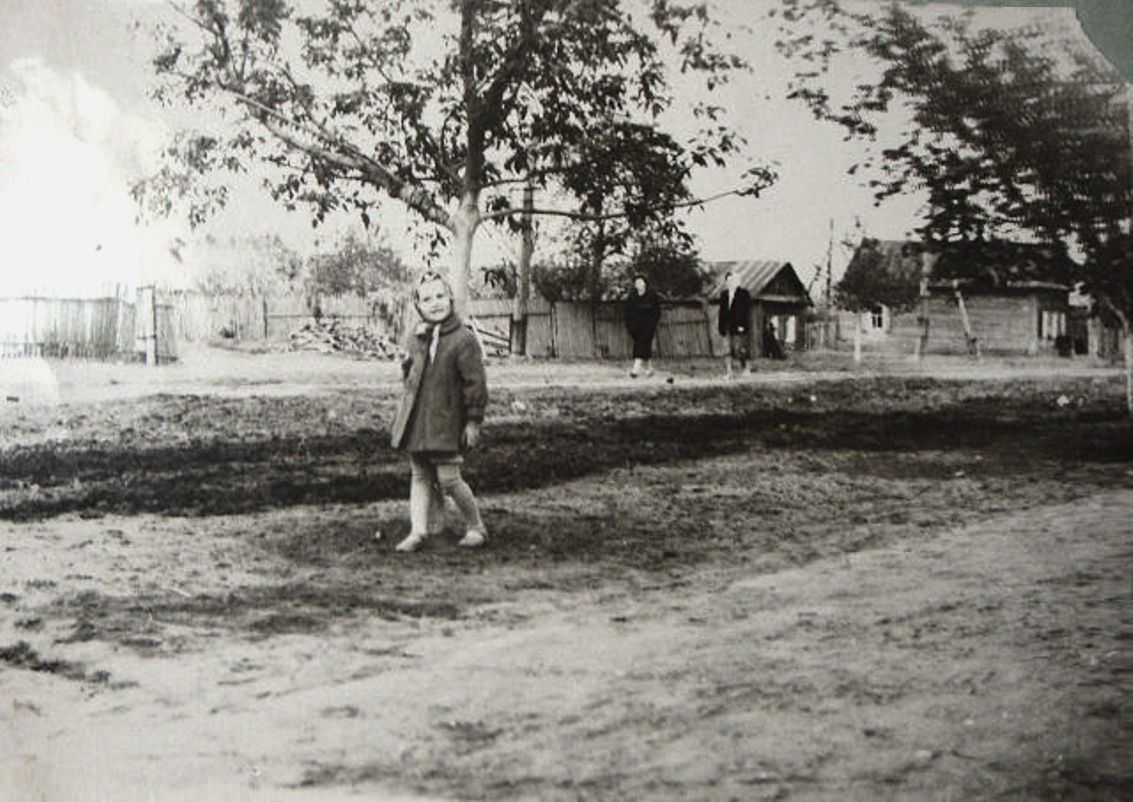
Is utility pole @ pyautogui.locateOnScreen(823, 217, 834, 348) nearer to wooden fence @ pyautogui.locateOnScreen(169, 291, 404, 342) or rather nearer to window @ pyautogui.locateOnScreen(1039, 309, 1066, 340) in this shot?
window @ pyautogui.locateOnScreen(1039, 309, 1066, 340)

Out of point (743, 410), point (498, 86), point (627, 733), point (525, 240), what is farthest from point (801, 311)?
point (627, 733)

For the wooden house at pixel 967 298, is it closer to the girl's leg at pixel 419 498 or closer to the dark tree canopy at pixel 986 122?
the dark tree canopy at pixel 986 122

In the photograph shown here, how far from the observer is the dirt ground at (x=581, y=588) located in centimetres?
177

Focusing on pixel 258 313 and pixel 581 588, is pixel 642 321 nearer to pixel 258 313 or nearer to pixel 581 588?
pixel 581 588

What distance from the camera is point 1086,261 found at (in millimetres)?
2295

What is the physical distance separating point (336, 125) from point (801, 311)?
3.17 feet

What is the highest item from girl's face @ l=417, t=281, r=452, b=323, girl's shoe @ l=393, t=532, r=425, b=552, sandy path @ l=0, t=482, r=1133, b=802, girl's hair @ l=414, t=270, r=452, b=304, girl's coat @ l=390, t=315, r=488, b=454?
girl's hair @ l=414, t=270, r=452, b=304

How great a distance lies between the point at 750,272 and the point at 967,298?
49 centimetres

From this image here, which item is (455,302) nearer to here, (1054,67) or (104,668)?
(104,668)

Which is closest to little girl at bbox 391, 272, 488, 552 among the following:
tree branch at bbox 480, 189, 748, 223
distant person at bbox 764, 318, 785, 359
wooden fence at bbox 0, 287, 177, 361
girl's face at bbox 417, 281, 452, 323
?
girl's face at bbox 417, 281, 452, 323

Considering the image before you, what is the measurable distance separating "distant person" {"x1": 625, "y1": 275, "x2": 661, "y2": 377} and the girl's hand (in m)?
0.34

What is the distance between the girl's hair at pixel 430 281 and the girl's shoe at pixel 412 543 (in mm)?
430

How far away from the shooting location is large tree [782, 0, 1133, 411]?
2.26 m

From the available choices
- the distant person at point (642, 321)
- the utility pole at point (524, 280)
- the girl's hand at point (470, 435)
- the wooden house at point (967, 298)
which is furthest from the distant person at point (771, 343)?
the girl's hand at point (470, 435)
